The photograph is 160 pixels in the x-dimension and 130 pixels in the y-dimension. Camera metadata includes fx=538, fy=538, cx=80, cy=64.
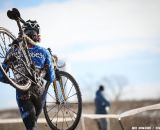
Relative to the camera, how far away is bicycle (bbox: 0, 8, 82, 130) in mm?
6051

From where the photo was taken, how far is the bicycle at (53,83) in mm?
6051

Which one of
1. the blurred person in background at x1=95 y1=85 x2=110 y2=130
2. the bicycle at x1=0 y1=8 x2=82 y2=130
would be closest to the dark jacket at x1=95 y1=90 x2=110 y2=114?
the blurred person in background at x1=95 y1=85 x2=110 y2=130

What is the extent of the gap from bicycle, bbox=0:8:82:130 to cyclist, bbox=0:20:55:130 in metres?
0.10

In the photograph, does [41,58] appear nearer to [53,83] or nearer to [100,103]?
[53,83]

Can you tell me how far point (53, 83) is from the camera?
23.1ft

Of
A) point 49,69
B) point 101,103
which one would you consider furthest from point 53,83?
point 101,103

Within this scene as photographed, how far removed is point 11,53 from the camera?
6.05 m

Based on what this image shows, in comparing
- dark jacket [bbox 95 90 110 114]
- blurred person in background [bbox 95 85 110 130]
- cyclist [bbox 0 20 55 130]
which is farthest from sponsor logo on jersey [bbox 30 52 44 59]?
dark jacket [bbox 95 90 110 114]

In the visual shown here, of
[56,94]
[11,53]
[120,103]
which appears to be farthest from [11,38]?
[120,103]

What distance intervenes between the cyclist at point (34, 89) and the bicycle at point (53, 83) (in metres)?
0.10

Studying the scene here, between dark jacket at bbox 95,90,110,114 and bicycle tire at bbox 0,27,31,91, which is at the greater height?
bicycle tire at bbox 0,27,31,91

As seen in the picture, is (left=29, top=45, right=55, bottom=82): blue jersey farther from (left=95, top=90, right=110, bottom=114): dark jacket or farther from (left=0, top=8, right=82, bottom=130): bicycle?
(left=95, top=90, right=110, bottom=114): dark jacket

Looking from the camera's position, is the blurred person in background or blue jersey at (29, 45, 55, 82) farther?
the blurred person in background

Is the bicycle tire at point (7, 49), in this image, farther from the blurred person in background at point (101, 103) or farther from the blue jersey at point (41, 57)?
the blurred person in background at point (101, 103)
